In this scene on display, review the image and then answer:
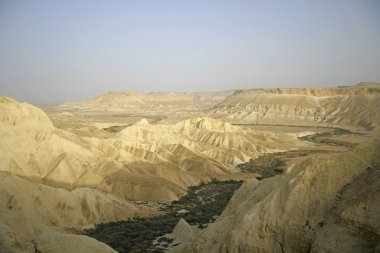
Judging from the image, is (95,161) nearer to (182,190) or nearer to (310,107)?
(182,190)

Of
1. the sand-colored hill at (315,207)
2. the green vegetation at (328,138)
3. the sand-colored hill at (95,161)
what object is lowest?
the green vegetation at (328,138)

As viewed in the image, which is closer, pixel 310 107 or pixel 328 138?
pixel 328 138

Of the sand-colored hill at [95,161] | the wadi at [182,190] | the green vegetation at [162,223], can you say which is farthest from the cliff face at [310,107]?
the green vegetation at [162,223]

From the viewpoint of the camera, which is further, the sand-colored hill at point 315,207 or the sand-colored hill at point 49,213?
the sand-colored hill at point 49,213

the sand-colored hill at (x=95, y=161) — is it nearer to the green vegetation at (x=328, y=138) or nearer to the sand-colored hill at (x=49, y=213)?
the sand-colored hill at (x=49, y=213)

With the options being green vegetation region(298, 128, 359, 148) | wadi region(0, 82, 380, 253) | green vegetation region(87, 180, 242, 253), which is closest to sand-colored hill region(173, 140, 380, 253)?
wadi region(0, 82, 380, 253)

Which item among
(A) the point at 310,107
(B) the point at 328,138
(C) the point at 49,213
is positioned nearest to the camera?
(C) the point at 49,213

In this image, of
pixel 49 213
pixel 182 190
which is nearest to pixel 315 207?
pixel 49 213

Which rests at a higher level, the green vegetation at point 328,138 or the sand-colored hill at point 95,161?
the sand-colored hill at point 95,161
